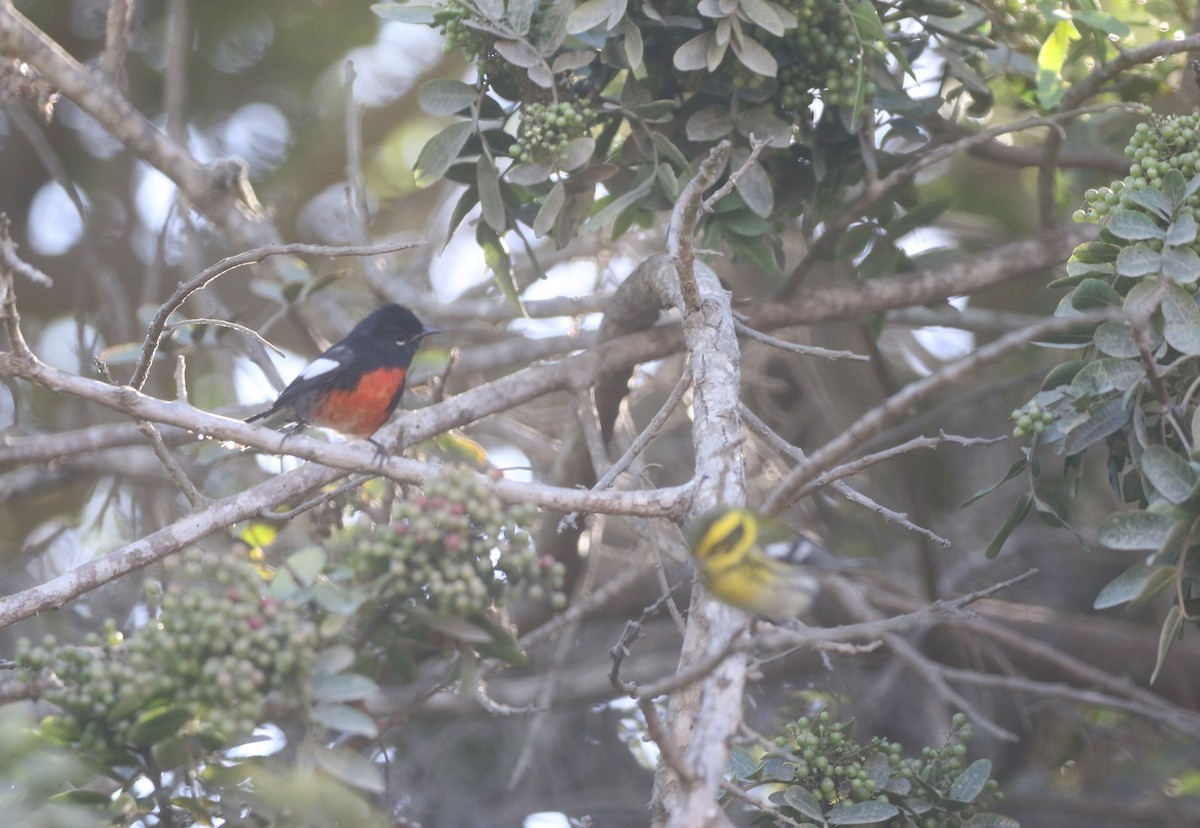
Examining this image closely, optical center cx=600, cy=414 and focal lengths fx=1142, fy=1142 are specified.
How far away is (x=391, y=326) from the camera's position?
191 inches

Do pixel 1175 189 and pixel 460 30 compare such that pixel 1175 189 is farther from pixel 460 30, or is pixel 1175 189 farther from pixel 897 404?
pixel 460 30

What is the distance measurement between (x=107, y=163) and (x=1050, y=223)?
5102 millimetres

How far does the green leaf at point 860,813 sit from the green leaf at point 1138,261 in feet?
4.60

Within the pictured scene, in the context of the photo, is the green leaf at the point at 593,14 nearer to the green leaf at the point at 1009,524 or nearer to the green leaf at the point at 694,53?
the green leaf at the point at 694,53

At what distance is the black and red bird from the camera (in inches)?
183

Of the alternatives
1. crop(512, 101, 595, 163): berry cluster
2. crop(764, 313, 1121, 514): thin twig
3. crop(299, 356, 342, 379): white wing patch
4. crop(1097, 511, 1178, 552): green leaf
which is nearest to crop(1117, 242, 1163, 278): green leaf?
crop(1097, 511, 1178, 552): green leaf

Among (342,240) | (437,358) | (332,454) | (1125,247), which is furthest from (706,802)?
(342,240)

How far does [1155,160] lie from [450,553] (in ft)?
7.01

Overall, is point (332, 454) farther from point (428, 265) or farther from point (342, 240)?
point (342, 240)

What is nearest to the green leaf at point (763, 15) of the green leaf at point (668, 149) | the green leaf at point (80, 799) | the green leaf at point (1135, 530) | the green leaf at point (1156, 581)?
the green leaf at point (668, 149)

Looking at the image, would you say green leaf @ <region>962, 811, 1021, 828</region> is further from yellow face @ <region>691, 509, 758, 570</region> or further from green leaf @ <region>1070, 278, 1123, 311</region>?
green leaf @ <region>1070, 278, 1123, 311</region>

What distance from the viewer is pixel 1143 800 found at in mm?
4957

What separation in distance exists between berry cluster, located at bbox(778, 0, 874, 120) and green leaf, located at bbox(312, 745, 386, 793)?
99.4 inches

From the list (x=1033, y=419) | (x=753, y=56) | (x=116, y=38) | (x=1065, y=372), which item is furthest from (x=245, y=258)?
(x=116, y=38)
